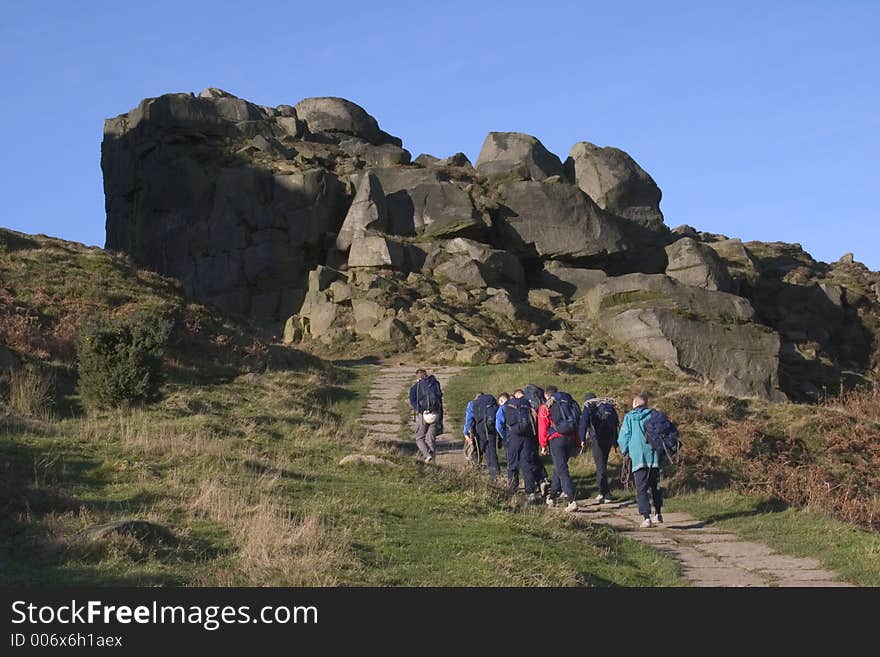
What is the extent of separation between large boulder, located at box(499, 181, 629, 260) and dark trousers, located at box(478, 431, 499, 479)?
31829 millimetres

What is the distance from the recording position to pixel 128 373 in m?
19.8

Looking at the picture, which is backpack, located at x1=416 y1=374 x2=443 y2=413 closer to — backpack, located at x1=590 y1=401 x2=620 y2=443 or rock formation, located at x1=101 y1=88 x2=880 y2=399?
backpack, located at x1=590 y1=401 x2=620 y2=443

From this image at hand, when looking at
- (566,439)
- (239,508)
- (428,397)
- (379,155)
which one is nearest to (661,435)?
(566,439)

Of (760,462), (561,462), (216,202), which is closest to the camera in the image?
(561,462)

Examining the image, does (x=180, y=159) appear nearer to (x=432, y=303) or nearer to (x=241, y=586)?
(x=432, y=303)

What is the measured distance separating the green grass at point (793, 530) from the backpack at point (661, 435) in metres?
1.61

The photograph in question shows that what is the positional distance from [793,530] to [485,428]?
237 inches

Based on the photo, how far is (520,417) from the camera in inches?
656

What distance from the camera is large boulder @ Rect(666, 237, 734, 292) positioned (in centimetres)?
4994

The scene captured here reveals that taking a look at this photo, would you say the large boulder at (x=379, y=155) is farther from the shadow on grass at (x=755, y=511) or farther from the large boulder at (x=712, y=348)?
the shadow on grass at (x=755, y=511)

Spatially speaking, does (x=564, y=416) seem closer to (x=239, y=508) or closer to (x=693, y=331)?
(x=239, y=508)

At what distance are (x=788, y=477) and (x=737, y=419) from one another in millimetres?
6176

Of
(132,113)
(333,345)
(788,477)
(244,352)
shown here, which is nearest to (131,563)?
(788,477)

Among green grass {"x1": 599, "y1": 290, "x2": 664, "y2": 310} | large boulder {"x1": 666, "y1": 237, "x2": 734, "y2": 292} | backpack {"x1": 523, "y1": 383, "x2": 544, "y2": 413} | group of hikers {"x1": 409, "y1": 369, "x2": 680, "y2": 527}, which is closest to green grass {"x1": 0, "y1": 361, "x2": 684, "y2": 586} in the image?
group of hikers {"x1": 409, "y1": 369, "x2": 680, "y2": 527}
